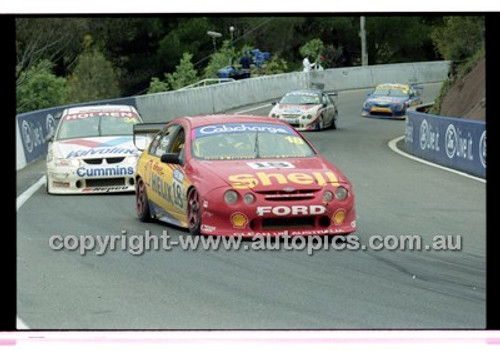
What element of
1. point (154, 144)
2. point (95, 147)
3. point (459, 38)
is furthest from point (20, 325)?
point (459, 38)

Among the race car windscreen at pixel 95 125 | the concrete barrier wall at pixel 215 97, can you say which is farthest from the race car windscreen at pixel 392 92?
the race car windscreen at pixel 95 125

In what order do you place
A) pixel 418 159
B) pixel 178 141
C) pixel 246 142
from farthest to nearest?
pixel 418 159, pixel 178 141, pixel 246 142

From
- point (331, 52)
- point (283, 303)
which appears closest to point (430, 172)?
point (283, 303)

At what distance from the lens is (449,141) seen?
870 inches

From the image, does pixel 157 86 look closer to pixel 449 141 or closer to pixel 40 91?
pixel 40 91

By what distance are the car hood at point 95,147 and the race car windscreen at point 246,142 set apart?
13.7 feet

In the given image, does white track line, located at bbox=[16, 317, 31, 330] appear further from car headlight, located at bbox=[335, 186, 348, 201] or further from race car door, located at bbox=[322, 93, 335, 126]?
race car door, located at bbox=[322, 93, 335, 126]

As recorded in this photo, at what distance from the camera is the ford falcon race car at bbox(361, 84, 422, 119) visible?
38.0 m

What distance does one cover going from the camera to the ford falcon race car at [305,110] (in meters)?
30.5

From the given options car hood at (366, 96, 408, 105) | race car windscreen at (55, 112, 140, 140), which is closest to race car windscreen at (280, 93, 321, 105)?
car hood at (366, 96, 408, 105)

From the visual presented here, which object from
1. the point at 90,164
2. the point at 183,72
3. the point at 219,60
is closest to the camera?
the point at 90,164

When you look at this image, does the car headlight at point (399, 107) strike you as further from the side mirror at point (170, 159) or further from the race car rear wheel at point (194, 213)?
the race car rear wheel at point (194, 213)

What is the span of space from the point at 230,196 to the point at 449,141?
1208 cm
